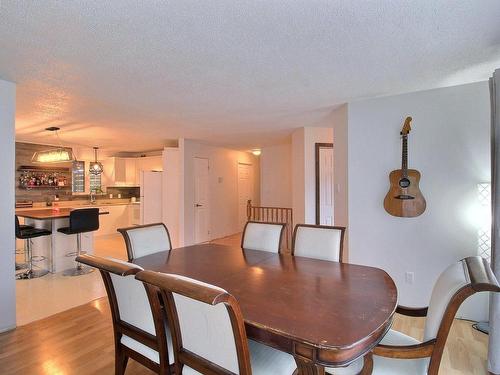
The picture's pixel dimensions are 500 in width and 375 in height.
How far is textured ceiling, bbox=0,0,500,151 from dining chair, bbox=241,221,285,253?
4.53ft

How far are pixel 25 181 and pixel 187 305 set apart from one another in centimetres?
653

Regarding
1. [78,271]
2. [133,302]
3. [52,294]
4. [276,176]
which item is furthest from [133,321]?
[276,176]

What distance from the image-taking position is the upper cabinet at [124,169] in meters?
6.96

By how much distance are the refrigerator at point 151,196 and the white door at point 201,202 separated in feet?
2.67

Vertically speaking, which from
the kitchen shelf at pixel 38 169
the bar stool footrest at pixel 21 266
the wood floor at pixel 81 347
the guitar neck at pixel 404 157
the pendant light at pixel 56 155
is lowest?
the wood floor at pixel 81 347

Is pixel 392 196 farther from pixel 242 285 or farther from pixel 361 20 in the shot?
pixel 242 285

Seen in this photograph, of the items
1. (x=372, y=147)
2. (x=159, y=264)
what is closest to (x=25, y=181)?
(x=159, y=264)

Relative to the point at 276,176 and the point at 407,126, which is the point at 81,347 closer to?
the point at 407,126

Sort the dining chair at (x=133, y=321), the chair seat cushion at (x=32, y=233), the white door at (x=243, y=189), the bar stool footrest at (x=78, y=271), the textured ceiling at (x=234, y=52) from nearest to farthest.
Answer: the dining chair at (x=133, y=321) < the textured ceiling at (x=234, y=52) < the chair seat cushion at (x=32, y=233) < the bar stool footrest at (x=78, y=271) < the white door at (x=243, y=189)

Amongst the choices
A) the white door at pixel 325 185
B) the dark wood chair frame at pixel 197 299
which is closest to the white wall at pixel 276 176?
the white door at pixel 325 185

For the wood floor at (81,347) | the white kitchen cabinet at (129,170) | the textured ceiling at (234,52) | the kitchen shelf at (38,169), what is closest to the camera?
the textured ceiling at (234,52)

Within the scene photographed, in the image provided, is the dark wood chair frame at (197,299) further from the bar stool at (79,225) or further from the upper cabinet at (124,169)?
the upper cabinet at (124,169)

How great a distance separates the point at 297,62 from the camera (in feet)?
6.79

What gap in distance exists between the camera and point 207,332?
3.77ft
